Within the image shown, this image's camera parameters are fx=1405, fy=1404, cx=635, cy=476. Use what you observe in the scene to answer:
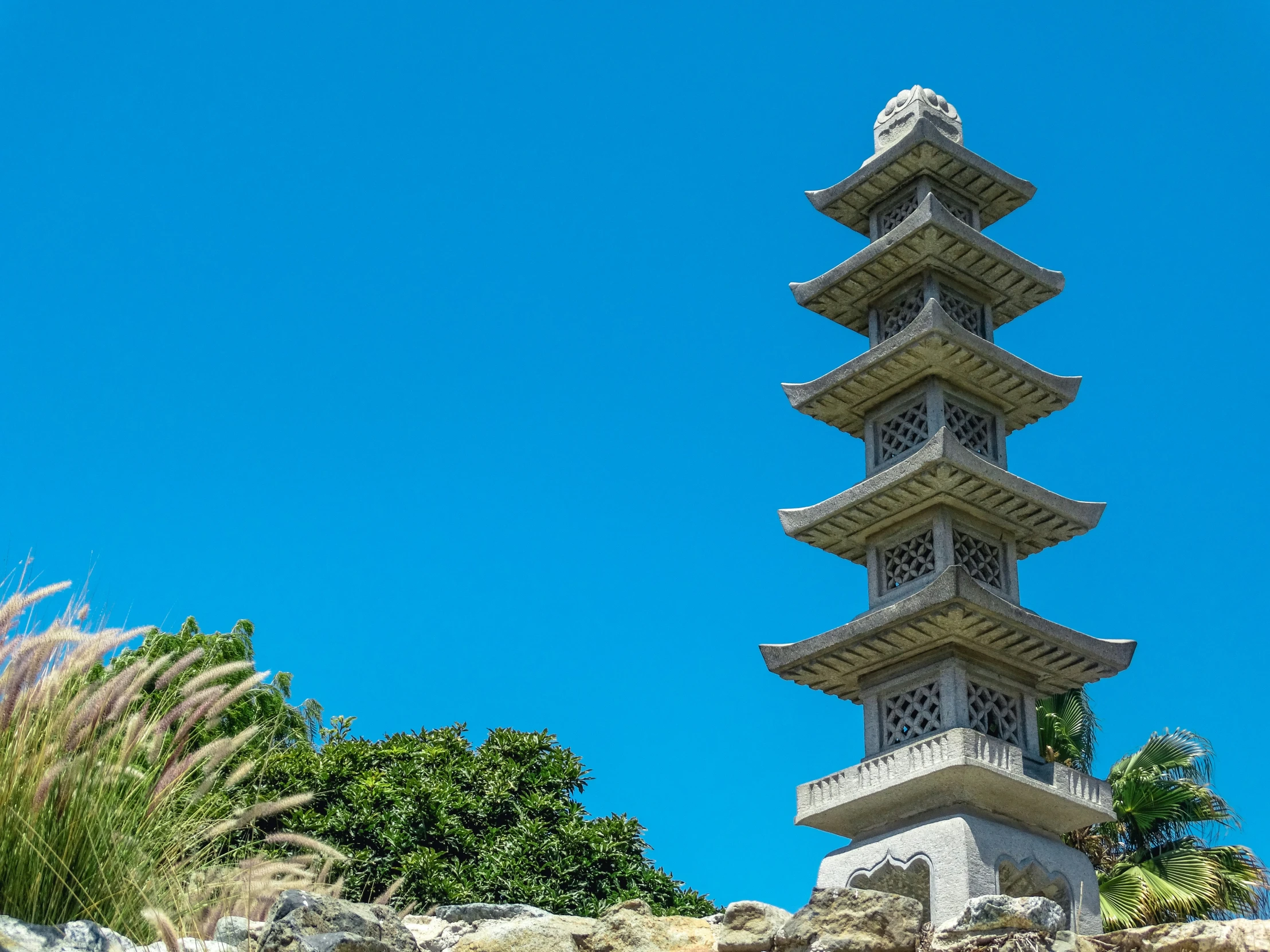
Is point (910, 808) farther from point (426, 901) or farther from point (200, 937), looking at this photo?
point (200, 937)

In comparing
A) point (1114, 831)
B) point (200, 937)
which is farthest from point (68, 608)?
point (1114, 831)

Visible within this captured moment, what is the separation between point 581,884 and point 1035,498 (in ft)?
24.7

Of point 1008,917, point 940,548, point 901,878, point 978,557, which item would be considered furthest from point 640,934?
point 978,557

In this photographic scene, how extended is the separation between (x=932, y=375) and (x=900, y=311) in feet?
5.02

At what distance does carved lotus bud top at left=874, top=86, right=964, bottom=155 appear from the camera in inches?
805

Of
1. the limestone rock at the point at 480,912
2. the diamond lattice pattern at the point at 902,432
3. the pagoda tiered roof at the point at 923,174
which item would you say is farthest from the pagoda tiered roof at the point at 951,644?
the limestone rock at the point at 480,912

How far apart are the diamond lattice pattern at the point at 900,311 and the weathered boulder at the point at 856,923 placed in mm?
13400

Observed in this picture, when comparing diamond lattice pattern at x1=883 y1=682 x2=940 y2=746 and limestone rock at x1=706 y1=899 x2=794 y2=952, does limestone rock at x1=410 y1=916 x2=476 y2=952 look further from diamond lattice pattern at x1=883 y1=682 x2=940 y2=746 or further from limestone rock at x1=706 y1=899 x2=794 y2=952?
diamond lattice pattern at x1=883 y1=682 x2=940 y2=746

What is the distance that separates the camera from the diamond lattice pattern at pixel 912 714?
16.4 m

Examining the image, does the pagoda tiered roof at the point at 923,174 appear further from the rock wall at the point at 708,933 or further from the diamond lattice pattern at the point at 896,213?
the rock wall at the point at 708,933

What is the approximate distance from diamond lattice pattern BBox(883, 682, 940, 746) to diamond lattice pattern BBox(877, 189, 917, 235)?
692cm

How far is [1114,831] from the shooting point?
20.9m

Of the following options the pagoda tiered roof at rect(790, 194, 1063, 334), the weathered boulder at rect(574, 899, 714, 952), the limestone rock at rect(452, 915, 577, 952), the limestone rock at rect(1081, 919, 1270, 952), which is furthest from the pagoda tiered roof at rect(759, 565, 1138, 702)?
the limestone rock at rect(1081, 919, 1270, 952)

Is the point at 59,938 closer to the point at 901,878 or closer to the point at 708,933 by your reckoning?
the point at 708,933
